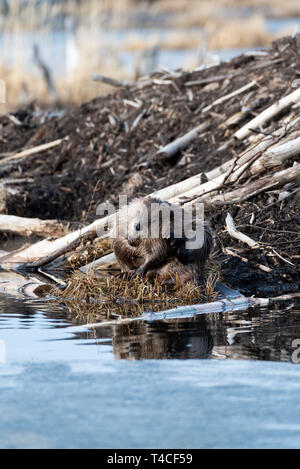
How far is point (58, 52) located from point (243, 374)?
25.2m

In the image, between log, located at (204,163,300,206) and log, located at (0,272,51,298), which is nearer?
log, located at (0,272,51,298)

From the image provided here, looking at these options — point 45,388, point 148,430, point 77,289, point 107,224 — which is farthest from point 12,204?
point 148,430

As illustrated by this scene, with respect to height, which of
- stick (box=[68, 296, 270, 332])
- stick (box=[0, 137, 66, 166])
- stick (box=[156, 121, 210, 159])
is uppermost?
stick (box=[0, 137, 66, 166])

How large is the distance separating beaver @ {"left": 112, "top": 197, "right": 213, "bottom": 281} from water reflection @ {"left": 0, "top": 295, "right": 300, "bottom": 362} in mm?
627

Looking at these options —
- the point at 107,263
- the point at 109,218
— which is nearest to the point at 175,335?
the point at 107,263

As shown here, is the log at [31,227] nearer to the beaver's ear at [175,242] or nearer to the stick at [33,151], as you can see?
the beaver's ear at [175,242]

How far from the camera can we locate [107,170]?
503 inches

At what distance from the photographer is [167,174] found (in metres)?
11.7

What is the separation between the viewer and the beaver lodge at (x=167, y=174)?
8.48m

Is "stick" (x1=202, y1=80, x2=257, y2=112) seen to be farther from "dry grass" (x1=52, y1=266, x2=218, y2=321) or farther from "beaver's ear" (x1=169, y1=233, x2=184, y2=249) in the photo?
"beaver's ear" (x1=169, y1=233, x2=184, y2=249)

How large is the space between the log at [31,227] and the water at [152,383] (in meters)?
3.41

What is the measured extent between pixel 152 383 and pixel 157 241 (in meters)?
2.31

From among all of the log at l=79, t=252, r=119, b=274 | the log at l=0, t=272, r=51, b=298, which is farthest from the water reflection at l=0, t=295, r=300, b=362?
the log at l=79, t=252, r=119, b=274

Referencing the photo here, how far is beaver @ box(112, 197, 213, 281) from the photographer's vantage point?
288 inches
